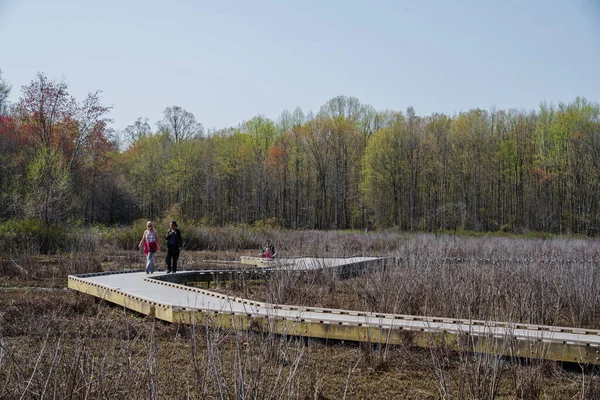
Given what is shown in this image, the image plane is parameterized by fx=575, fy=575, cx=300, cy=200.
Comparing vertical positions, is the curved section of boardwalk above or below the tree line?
below

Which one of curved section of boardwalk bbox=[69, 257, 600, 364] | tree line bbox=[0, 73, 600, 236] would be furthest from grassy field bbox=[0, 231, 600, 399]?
tree line bbox=[0, 73, 600, 236]

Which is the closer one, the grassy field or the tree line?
the grassy field

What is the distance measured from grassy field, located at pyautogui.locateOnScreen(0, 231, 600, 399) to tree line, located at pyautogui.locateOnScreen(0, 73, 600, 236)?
1636 centimetres

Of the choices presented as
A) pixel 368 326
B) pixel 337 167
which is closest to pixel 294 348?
pixel 368 326

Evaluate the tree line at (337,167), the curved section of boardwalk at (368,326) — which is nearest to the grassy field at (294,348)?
the curved section of boardwalk at (368,326)

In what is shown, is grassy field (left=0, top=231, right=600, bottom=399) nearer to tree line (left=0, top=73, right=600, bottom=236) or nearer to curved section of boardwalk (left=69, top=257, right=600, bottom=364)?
curved section of boardwalk (left=69, top=257, right=600, bottom=364)

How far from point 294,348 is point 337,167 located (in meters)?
36.8

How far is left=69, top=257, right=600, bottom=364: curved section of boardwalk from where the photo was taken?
198 inches

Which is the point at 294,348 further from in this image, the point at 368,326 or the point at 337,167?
the point at 337,167

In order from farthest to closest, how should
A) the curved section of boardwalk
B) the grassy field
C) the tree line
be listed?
the tree line < the curved section of boardwalk < the grassy field

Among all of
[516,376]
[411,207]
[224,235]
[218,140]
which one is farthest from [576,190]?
[516,376]

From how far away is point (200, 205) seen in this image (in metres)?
43.5

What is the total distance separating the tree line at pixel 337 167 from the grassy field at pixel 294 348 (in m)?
16.4

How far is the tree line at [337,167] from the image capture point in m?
28.1
